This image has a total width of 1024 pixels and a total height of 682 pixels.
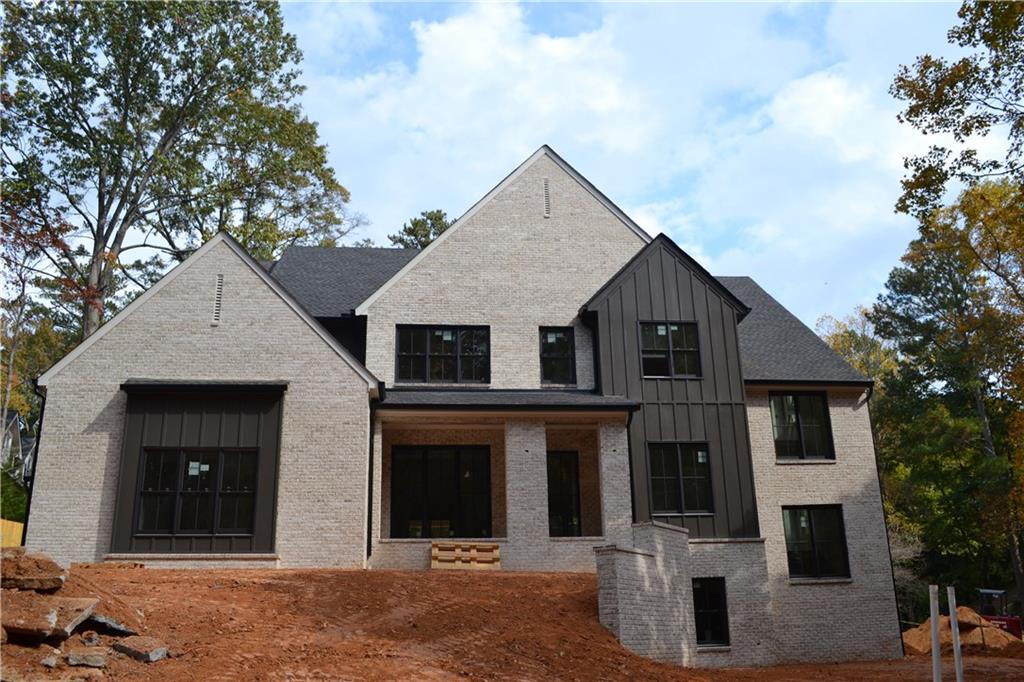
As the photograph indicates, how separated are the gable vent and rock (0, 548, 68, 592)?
29.2 ft

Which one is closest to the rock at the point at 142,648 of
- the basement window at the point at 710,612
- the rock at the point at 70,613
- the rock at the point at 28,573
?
the rock at the point at 70,613

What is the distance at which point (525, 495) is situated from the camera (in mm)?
19078

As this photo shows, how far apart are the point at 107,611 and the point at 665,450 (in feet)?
45.1

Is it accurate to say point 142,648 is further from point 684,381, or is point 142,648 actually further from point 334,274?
point 334,274

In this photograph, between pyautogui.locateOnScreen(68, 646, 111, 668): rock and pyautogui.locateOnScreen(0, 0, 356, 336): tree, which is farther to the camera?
pyautogui.locateOnScreen(0, 0, 356, 336): tree

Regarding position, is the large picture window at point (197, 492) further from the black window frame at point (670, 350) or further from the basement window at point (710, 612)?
the basement window at point (710, 612)

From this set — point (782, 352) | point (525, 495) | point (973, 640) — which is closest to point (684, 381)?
point (782, 352)

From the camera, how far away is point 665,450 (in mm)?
20453

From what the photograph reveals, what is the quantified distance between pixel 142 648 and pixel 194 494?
821 cm

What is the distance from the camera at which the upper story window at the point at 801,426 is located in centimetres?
2180

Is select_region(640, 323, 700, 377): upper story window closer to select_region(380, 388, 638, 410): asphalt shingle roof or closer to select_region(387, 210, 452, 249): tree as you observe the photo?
select_region(380, 388, 638, 410): asphalt shingle roof

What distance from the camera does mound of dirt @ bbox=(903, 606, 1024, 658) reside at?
22.2 meters

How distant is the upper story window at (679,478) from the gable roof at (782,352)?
2.88 metres

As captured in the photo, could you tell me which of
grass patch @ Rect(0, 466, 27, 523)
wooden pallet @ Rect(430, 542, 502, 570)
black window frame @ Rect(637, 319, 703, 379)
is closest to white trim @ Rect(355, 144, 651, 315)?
black window frame @ Rect(637, 319, 703, 379)
